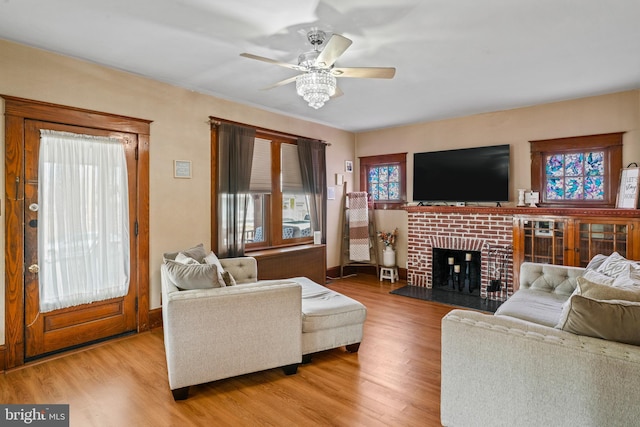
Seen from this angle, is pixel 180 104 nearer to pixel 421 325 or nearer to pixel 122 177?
pixel 122 177

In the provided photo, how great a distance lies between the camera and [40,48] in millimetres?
2811

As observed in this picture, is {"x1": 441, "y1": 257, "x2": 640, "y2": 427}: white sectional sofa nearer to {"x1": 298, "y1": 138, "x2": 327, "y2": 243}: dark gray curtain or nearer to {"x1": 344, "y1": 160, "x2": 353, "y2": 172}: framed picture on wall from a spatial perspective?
{"x1": 298, "y1": 138, "x2": 327, "y2": 243}: dark gray curtain

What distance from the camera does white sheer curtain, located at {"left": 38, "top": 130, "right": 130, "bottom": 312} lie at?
9.48 feet

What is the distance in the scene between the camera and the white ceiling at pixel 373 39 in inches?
87.9

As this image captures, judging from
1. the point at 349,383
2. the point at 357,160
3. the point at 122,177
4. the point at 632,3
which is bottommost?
the point at 349,383

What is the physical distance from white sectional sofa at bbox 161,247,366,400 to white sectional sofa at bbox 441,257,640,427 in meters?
1.17

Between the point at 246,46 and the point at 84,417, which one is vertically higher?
the point at 246,46

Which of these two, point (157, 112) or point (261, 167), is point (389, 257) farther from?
point (157, 112)

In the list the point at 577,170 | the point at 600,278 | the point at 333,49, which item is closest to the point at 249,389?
the point at 333,49

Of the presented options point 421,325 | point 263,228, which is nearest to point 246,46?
point 263,228

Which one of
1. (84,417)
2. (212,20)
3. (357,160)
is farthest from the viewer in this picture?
(357,160)

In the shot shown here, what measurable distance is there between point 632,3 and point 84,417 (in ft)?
14.3

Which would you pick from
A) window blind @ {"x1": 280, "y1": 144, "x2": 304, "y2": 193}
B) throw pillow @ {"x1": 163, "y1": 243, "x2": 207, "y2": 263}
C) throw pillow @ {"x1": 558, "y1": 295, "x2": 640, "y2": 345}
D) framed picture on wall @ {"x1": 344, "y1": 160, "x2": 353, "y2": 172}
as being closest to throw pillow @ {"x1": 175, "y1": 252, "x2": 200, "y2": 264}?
throw pillow @ {"x1": 163, "y1": 243, "x2": 207, "y2": 263}

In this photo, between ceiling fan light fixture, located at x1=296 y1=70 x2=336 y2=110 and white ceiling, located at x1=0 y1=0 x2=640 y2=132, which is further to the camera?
ceiling fan light fixture, located at x1=296 y1=70 x2=336 y2=110
